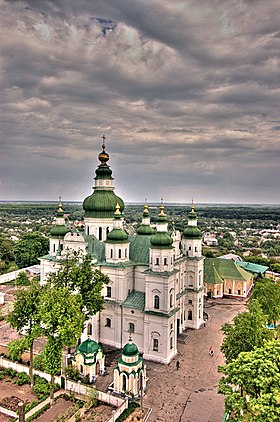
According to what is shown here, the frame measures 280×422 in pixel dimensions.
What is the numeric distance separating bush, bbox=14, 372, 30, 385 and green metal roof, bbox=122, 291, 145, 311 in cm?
855

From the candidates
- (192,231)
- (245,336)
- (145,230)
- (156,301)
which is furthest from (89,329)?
(245,336)

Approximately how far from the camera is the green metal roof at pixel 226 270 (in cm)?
4366

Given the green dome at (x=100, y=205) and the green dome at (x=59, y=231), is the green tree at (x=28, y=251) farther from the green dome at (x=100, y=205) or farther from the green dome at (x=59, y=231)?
the green dome at (x=100, y=205)

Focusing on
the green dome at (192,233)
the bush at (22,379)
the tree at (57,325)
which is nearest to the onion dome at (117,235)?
the green dome at (192,233)

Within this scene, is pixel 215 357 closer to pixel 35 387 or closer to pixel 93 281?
pixel 93 281

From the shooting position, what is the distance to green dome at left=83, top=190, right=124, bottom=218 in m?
31.7

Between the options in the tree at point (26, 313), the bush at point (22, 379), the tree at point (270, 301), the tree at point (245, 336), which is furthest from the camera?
the tree at point (270, 301)

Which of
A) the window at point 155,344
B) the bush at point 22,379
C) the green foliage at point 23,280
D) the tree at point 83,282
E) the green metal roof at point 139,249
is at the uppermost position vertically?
the green metal roof at point 139,249

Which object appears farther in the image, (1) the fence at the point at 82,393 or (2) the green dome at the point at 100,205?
(2) the green dome at the point at 100,205

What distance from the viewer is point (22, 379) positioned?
2148cm

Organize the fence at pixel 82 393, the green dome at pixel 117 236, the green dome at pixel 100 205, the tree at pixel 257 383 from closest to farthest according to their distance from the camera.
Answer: the tree at pixel 257 383, the fence at pixel 82 393, the green dome at pixel 117 236, the green dome at pixel 100 205

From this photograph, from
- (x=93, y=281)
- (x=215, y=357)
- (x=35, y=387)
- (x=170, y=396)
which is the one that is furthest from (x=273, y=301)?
(x=35, y=387)

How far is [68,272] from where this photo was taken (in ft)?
74.2

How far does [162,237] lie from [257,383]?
14212 mm
